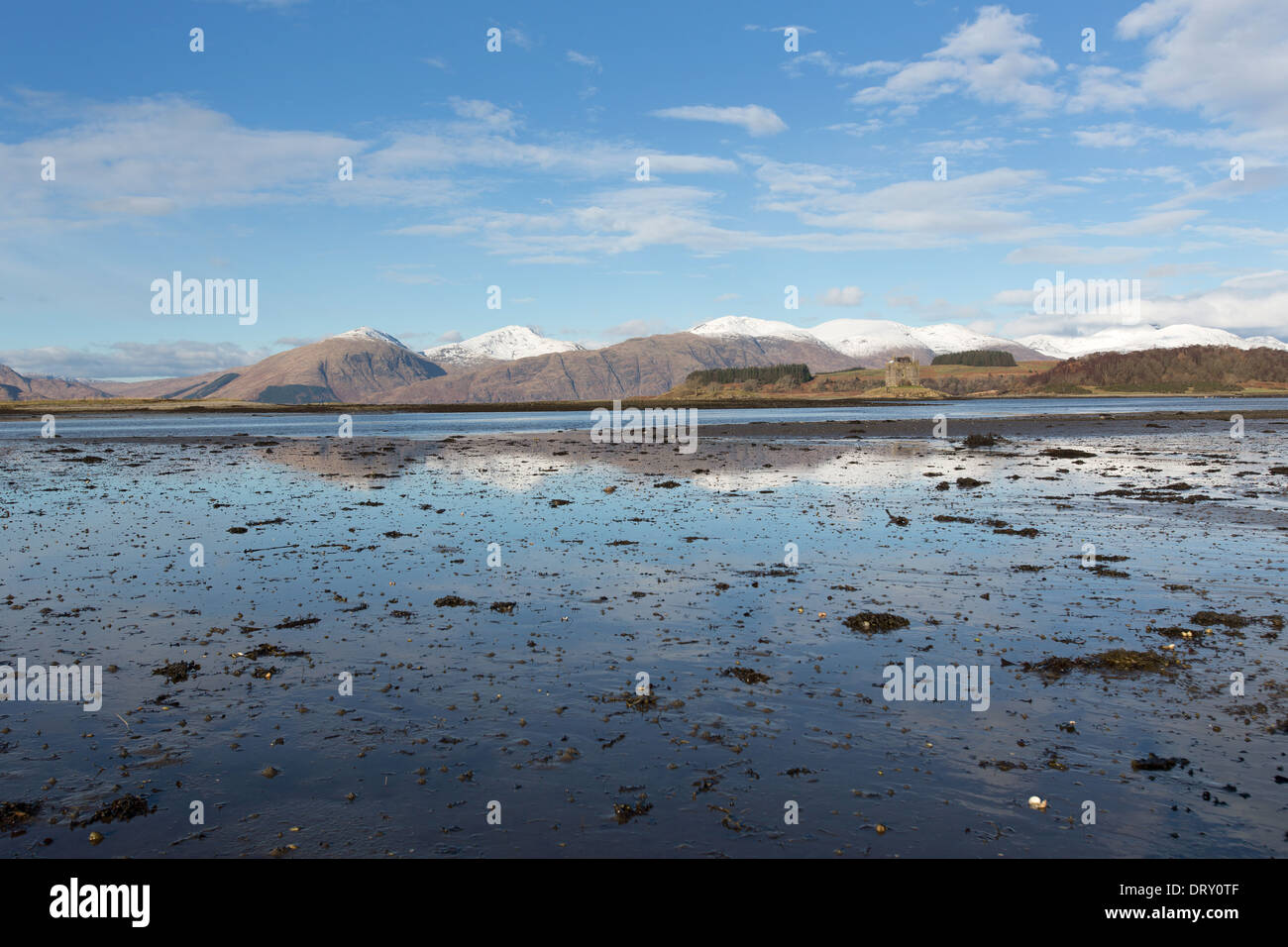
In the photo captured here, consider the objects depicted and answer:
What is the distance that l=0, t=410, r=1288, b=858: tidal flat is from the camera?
28.8 feet

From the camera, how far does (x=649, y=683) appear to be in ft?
43.9

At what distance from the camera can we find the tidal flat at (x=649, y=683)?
8.77 meters

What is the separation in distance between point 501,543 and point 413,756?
52.0 feet

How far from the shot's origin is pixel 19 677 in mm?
13609

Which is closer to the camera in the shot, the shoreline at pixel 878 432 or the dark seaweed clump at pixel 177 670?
the dark seaweed clump at pixel 177 670

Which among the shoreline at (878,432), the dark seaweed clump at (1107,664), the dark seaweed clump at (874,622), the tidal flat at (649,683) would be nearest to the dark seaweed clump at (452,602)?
the tidal flat at (649,683)

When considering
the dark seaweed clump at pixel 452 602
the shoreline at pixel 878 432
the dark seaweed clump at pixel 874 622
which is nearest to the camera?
the dark seaweed clump at pixel 874 622

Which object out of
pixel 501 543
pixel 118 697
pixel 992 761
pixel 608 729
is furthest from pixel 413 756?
pixel 501 543

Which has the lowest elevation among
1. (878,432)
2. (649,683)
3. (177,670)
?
(649,683)

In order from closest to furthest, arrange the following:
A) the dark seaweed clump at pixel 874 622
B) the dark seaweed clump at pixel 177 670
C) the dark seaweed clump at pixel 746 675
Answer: the dark seaweed clump at pixel 746 675
the dark seaweed clump at pixel 177 670
the dark seaweed clump at pixel 874 622

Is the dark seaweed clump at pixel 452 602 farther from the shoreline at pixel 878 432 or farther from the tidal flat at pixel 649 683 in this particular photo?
the shoreline at pixel 878 432

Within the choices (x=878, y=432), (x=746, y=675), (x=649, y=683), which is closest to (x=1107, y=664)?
(x=746, y=675)

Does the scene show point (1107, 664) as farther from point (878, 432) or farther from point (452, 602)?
point (878, 432)

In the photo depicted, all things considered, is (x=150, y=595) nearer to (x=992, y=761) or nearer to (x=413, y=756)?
(x=413, y=756)
